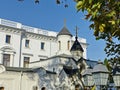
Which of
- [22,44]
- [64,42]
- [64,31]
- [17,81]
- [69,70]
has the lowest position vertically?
A: [17,81]

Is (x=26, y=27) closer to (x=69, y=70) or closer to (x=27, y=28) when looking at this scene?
(x=27, y=28)

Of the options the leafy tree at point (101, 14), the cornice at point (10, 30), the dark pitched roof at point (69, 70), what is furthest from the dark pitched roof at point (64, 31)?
the leafy tree at point (101, 14)

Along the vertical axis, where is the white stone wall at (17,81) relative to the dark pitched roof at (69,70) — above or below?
below

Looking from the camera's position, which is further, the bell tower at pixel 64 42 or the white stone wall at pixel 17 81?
the bell tower at pixel 64 42

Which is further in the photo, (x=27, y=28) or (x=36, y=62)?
(x=27, y=28)

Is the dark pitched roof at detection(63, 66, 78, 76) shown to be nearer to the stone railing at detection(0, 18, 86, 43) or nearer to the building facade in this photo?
the building facade

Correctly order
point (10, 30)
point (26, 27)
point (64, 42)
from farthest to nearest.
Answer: point (26, 27), point (10, 30), point (64, 42)

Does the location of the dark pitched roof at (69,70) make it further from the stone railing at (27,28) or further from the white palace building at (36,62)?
the stone railing at (27,28)

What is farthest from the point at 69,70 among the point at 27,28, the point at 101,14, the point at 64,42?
the point at 101,14

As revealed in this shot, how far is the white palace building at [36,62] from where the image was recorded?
2928 centimetres

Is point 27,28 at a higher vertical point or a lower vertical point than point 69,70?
higher

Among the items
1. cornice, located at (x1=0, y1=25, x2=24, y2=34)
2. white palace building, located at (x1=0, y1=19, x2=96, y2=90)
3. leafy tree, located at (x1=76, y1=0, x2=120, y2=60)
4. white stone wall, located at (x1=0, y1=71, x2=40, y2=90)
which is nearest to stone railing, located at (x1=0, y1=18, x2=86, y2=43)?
white palace building, located at (x1=0, y1=19, x2=96, y2=90)

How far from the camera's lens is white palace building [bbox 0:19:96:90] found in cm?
2928

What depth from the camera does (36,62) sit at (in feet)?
115
